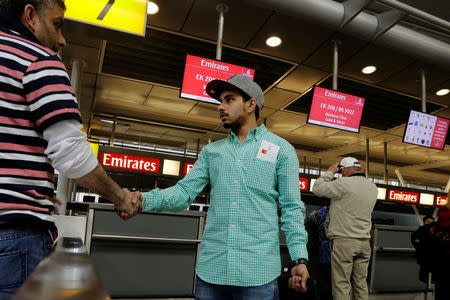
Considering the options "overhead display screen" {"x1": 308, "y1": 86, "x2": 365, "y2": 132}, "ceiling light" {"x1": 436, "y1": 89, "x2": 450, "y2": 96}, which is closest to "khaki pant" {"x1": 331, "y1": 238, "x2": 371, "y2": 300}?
"overhead display screen" {"x1": 308, "y1": 86, "x2": 365, "y2": 132}

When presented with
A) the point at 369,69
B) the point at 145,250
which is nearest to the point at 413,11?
the point at 369,69

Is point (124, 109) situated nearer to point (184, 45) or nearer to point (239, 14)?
point (184, 45)

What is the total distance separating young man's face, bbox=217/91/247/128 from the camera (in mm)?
1779

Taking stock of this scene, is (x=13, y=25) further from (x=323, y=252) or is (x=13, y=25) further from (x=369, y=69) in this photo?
(x=369, y=69)

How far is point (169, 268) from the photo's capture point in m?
3.69

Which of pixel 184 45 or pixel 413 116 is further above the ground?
pixel 184 45

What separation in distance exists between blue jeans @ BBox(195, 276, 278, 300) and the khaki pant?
2.46m

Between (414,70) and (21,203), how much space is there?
5838mm

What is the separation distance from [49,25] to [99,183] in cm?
58

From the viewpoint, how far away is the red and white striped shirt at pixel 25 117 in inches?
40.0

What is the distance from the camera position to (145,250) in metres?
→ 3.61

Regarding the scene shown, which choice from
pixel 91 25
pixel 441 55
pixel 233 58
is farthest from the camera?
pixel 233 58

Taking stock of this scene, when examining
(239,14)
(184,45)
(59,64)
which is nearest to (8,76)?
(59,64)

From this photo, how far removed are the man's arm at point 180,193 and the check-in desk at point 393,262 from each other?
3705 millimetres
